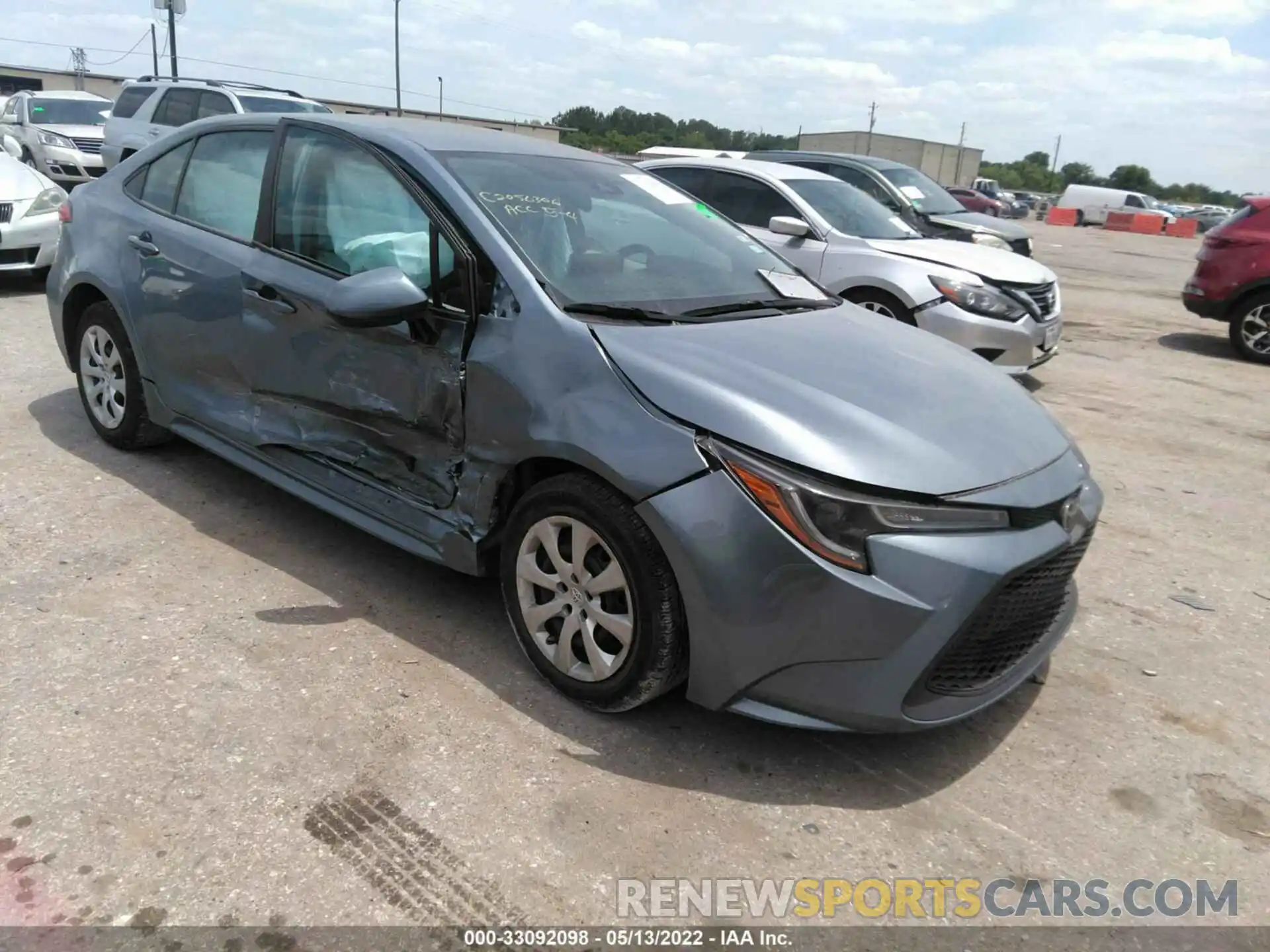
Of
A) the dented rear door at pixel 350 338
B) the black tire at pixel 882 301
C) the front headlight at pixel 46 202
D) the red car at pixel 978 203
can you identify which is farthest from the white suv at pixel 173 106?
the red car at pixel 978 203

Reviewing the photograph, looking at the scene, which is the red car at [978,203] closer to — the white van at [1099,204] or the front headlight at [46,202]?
the white van at [1099,204]

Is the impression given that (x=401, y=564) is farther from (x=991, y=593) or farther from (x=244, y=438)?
(x=991, y=593)

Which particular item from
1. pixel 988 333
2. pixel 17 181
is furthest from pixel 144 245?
pixel 17 181

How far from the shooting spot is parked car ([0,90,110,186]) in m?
15.1

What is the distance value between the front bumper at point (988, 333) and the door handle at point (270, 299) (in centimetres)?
435

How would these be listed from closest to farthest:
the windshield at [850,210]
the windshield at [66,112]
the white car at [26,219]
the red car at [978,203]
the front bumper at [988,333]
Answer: the front bumper at [988,333], the windshield at [850,210], the white car at [26,219], the windshield at [66,112], the red car at [978,203]

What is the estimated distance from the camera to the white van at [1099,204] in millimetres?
44000

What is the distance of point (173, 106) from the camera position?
1334 cm

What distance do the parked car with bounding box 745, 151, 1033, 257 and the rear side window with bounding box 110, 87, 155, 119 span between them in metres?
8.90

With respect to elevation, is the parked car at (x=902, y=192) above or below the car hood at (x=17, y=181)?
above

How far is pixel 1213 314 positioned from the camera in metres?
9.73

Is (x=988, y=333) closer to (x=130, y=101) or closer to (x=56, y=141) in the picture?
(x=130, y=101)

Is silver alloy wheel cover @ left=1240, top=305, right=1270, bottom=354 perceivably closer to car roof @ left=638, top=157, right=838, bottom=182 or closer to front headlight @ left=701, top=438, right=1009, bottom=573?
car roof @ left=638, top=157, right=838, bottom=182

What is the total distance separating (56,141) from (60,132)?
312 mm
